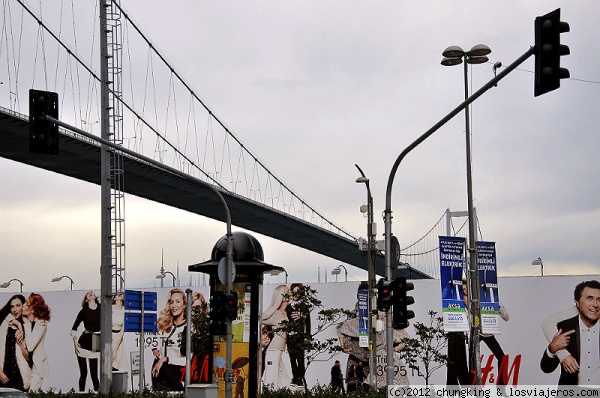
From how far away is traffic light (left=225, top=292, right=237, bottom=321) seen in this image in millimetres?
24109

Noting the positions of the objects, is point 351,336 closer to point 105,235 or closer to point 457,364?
point 457,364

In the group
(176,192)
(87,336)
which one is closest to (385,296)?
A: (87,336)

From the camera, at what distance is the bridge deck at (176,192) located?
4597cm

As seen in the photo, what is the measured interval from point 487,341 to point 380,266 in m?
22.7

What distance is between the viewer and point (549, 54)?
46.2 ft

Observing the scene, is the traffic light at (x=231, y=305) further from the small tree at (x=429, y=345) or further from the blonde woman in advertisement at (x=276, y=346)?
the blonde woman in advertisement at (x=276, y=346)

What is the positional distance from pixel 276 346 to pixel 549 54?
35339mm

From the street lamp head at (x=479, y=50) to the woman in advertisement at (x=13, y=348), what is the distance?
34435 mm

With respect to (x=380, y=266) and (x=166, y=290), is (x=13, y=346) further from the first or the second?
(x=380, y=266)

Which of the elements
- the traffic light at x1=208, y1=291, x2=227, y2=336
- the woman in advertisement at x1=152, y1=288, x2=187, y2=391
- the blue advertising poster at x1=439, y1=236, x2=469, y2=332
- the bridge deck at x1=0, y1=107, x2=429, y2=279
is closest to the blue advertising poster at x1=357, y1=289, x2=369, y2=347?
the blue advertising poster at x1=439, y1=236, x2=469, y2=332

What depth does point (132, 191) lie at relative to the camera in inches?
2340

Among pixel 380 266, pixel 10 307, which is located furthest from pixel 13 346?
pixel 380 266

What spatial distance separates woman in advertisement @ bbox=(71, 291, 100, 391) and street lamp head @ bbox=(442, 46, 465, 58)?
2971 centimetres

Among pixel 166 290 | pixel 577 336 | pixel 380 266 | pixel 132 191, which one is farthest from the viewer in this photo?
pixel 380 266
